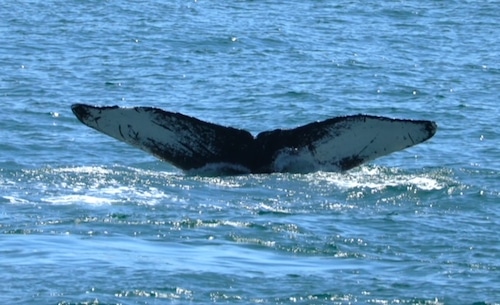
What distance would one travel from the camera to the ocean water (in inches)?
410

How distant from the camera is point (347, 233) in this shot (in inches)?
476

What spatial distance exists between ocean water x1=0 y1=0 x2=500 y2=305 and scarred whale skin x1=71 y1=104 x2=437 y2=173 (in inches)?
7.1

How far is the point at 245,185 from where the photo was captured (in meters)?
13.9

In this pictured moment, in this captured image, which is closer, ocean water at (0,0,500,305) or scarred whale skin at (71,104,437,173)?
ocean water at (0,0,500,305)

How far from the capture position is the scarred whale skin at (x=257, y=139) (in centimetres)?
1369

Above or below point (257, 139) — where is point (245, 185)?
below

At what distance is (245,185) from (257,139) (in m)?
0.48

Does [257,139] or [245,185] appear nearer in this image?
[245,185]

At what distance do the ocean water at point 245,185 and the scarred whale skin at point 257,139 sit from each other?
18 cm

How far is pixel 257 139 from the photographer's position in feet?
46.2

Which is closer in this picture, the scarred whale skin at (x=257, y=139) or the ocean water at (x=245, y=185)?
the ocean water at (x=245, y=185)

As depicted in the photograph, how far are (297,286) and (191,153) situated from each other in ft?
13.3

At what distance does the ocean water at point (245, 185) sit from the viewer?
410 inches

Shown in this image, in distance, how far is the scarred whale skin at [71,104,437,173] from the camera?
44.9 feet
